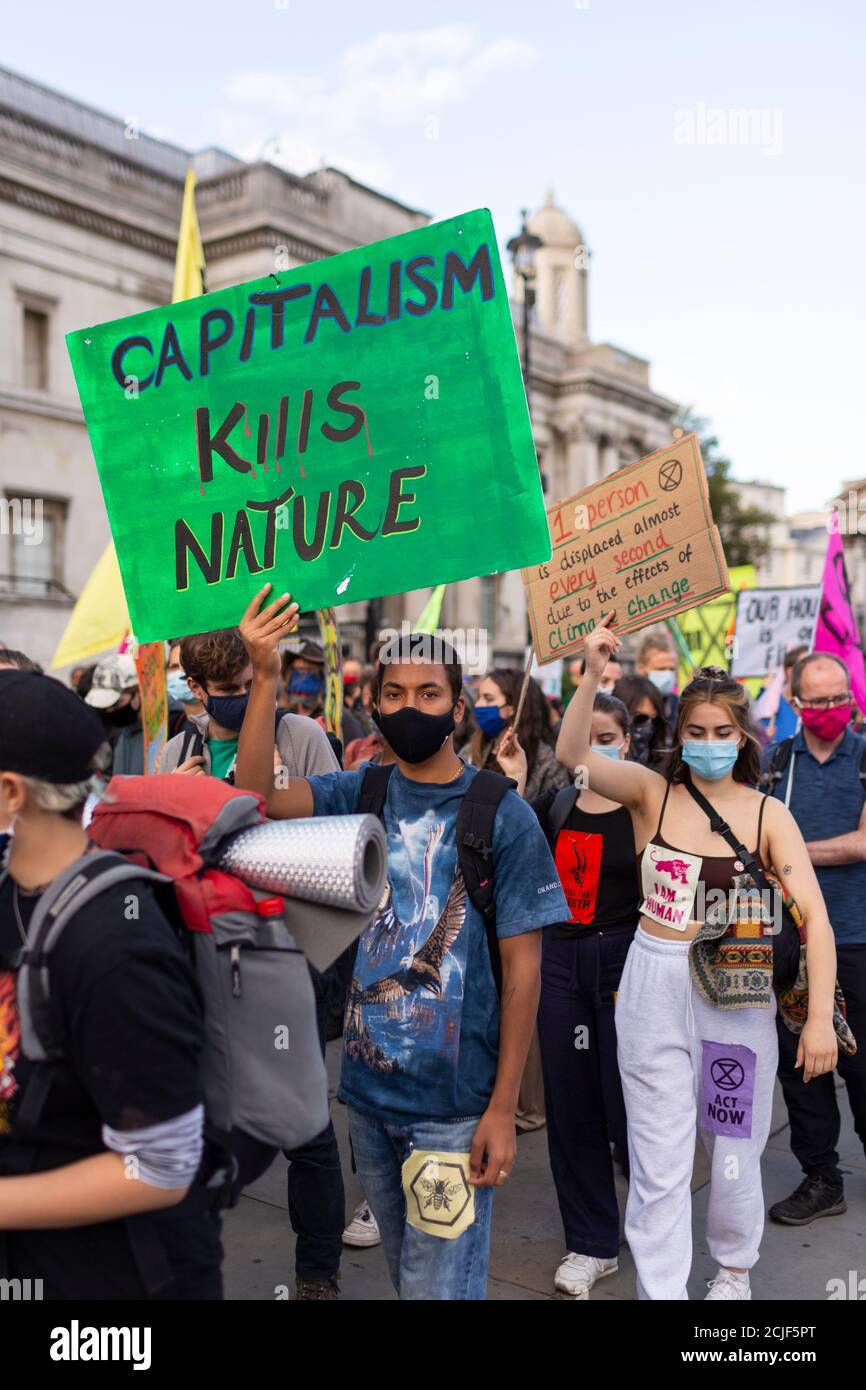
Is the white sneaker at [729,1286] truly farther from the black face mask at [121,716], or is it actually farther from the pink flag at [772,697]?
the pink flag at [772,697]

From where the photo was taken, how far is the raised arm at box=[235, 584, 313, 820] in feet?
8.84

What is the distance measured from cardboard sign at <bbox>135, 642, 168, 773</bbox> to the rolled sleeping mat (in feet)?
10.1

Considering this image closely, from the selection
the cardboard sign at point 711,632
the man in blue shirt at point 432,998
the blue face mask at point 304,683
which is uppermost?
the cardboard sign at point 711,632

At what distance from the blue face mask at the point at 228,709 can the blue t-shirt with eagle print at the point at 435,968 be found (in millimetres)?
849

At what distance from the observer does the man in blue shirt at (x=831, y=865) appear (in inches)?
176

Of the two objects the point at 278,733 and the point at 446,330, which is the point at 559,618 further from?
the point at 446,330

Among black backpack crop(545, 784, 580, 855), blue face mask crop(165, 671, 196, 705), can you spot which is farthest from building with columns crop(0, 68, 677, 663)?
black backpack crop(545, 784, 580, 855)

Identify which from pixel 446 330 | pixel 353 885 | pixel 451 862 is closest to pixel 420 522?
pixel 446 330

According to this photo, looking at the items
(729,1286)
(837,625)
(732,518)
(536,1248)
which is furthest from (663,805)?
(732,518)

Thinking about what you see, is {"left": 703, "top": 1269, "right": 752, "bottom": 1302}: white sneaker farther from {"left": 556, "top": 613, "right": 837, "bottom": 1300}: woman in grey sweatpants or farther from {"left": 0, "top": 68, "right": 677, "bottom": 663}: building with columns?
{"left": 0, "top": 68, "right": 677, "bottom": 663}: building with columns

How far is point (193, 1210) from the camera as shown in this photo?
5.89 ft

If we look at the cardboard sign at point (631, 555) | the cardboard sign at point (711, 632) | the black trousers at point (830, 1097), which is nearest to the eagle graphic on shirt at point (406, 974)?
the cardboard sign at point (631, 555)

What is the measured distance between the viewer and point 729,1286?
345 centimetres

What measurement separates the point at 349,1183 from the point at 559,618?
245cm
